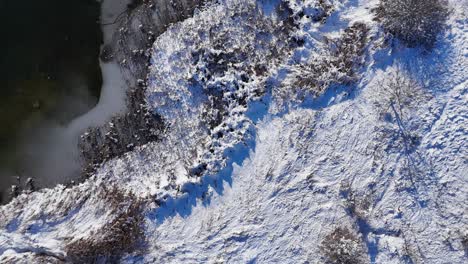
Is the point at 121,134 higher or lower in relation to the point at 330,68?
higher

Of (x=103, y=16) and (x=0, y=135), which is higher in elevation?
(x=103, y=16)

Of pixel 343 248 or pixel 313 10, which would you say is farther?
pixel 313 10

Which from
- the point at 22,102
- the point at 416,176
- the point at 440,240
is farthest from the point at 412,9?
the point at 22,102

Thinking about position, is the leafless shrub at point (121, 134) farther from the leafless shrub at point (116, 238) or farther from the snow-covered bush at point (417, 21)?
the snow-covered bush at point (417, 21)

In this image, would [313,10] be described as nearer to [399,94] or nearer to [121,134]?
[399,94]

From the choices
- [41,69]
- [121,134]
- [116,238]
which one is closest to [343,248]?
[116,238]

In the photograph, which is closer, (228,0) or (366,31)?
(366,31)

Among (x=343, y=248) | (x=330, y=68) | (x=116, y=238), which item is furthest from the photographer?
(x=330, y=68)

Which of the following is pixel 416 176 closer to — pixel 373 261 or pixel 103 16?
pixel 373 261
